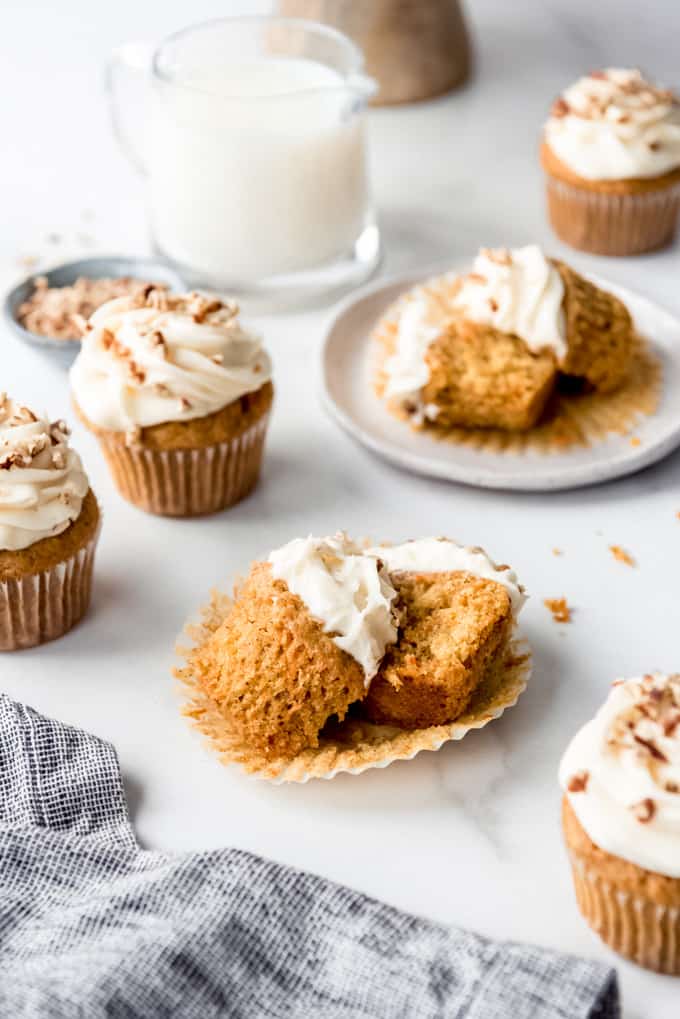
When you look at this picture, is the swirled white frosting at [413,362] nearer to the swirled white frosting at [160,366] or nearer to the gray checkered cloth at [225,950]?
the swirled white frosting at [160,366]

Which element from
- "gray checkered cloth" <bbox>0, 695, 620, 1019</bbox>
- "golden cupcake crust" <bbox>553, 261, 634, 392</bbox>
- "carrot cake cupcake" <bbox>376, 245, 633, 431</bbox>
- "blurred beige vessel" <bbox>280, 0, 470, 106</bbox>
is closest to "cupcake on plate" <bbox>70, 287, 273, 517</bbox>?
"carrot cake cupcake" <bbox>376, 245, 633, 431</bbox>

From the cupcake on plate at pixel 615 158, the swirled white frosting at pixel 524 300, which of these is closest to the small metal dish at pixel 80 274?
the swirled white frosting at pixel 524 300

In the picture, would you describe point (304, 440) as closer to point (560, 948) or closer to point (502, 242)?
point (502, 242)

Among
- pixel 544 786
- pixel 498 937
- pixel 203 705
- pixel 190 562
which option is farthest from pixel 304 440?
pixel 498 937

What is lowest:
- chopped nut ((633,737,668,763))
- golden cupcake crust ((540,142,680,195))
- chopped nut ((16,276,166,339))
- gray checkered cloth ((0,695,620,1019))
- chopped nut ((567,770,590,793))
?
chopped nut ((16,276,166,339))

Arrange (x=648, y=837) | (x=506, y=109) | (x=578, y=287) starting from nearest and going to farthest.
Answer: (x=648, y=837)
(x=578, y=287)
(x=506, y=109)

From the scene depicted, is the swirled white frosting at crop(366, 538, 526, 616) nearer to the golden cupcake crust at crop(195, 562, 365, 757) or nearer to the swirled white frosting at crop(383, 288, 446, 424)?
the golden cupcake crust at crop(195, 562, 365, 757)

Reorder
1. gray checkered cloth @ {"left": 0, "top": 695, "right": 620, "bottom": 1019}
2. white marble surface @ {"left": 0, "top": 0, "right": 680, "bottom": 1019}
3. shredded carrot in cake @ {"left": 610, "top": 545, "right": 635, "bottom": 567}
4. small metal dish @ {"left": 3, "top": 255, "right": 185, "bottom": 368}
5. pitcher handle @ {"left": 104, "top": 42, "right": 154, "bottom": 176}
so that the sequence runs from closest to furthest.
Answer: gray checkered cloth @ {"left": 0, "top": 695, "right": 620, "bottom": 1019} < white marble surface @ {"left": 0, "top": 0, "right": 680, "bottom": 1019} < shredded carrot in cake @ {"left": 610, "top": 545, "right": 635, "bottom": 567} < small metal dish @ {"left": 3, "top": 255, "right": 185, "bottom": 368} < pitcher handle @ {"left": 104, "top": 42, "right": 154, "bottom": 176}
